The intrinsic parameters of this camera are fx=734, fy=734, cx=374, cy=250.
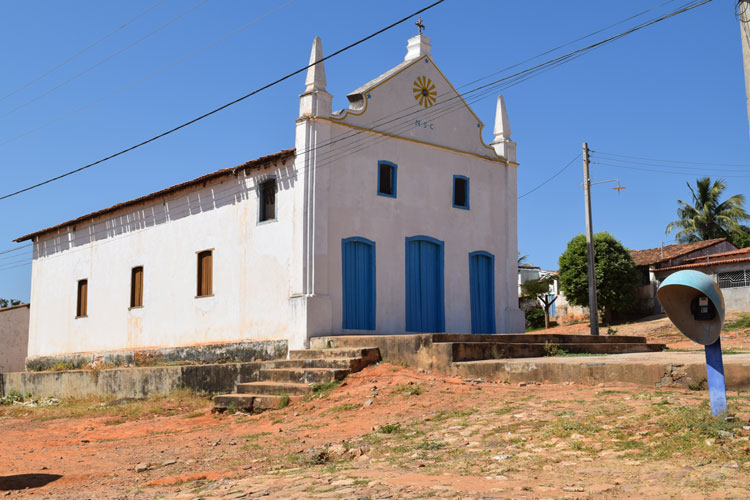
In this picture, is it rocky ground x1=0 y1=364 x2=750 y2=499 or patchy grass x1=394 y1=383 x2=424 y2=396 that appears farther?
patchy grass x1=394 y1=383 x2=424 y2=396

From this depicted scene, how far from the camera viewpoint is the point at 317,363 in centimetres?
1329

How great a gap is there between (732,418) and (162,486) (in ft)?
17.8

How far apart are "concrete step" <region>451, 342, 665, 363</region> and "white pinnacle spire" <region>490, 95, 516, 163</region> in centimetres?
645

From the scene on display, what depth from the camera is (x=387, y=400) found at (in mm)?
10586

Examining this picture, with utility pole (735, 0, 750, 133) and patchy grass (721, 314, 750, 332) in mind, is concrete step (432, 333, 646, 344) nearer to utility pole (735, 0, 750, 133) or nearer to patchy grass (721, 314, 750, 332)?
utility pole (735, 0, 750, 133)

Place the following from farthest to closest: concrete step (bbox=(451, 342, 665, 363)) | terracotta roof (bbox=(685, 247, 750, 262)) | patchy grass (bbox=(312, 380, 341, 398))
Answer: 1. terracotta roof (bbox=(685, 247, 750, 262))
2. concrete step (bbox=(451, 342, 665, 363))
3. patchy grass (bbox=(312, 380, 341, 398))

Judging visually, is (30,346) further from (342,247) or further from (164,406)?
(342,247)

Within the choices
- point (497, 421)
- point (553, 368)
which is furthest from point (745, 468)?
point (553, 368)

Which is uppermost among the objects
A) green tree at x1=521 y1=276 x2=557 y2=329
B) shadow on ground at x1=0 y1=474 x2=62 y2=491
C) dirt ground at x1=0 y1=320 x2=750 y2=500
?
green tree at x1=521 y1=276 x2=557 y2=329

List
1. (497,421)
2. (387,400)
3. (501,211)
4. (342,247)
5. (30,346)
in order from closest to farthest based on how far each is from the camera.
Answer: (497,421)
(387,400)
(342,247)
(501,211)
(30,346)

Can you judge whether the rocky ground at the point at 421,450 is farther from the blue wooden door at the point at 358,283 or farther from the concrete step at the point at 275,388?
the blue wooden door at the point at 358,283

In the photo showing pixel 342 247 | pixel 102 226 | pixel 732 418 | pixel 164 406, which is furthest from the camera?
pixel 102 226

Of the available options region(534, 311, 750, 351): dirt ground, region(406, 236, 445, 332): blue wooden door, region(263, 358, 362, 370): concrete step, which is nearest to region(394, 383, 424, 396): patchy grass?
region(263, 358, 362, 370): concrete step

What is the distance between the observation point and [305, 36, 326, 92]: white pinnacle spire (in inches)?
621
